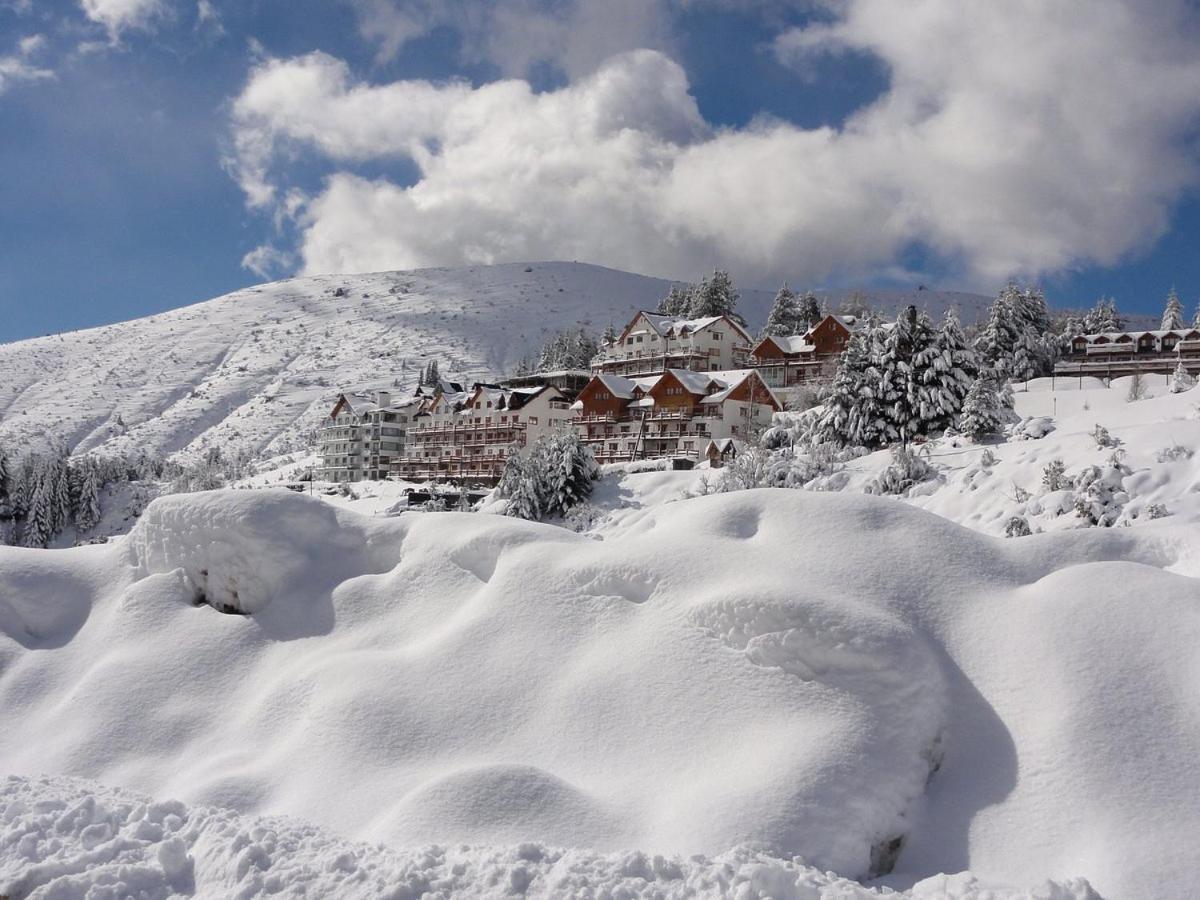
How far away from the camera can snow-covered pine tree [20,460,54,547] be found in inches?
2874

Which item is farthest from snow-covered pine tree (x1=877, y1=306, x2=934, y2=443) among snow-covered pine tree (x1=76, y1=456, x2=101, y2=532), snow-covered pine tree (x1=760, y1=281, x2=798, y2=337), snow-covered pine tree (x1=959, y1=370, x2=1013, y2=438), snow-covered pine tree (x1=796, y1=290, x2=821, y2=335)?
snow-covered pine tree (x1=76, y1=456, x2=101, y2=532)

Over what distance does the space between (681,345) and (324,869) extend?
259 ft

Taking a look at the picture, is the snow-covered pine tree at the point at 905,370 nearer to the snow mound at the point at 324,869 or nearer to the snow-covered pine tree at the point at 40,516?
the snow mound at the point at 324,869

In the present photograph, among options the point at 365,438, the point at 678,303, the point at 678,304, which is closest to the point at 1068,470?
the point at 365,438

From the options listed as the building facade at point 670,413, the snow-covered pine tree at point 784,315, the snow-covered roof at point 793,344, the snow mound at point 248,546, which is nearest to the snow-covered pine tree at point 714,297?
the snow-covered pine tree at point 784,315

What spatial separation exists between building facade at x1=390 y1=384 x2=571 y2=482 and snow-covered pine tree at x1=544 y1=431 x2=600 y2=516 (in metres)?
20.2

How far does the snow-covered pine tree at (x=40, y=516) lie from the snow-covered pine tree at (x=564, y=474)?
169ft

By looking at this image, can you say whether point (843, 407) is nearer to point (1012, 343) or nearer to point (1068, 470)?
point (1068, 470)

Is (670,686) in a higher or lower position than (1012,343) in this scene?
lower

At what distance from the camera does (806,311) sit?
10062cm

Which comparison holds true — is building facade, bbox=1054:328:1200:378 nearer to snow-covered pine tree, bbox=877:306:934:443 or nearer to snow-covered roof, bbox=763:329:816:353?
snow-covered roof, bbox=763:329:816:353

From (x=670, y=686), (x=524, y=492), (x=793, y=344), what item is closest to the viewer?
(x=670, y=686)

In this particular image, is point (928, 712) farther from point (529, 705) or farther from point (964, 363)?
point (964, 363)

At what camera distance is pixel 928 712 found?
7.61 m
